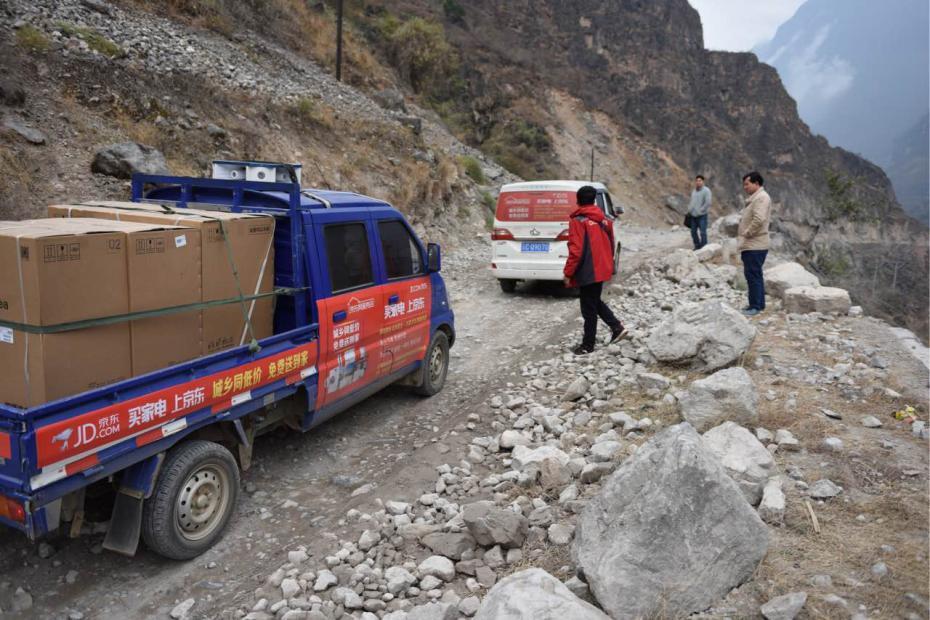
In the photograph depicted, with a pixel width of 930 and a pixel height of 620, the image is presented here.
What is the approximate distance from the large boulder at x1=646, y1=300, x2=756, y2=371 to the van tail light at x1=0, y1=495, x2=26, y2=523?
5.46 meters

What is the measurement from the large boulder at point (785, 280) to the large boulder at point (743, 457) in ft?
18.6

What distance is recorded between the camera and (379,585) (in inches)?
138

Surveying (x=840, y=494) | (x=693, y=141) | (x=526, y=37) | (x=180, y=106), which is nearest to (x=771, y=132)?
(x=693, y=141)

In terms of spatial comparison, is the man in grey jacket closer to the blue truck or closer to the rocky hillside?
the rocky hillside

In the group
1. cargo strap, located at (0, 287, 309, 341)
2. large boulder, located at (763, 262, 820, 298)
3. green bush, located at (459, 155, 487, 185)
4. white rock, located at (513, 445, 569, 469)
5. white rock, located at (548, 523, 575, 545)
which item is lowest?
white rock, located at (548, 523, 575, 545)

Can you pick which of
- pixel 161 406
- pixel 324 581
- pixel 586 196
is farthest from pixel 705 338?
pixel 161 406

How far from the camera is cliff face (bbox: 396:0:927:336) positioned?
4241 centimetres

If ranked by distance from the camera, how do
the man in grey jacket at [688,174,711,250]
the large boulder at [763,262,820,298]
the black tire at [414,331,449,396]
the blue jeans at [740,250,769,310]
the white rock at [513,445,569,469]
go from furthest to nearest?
1. the man in grey jacket at [688,174,711,250]
2. the large boulder at [763,262,820,298]
3. the blue jeans at [740,250,769,310]
4. the black tire at [414,331,449,396]
5. the white rock at [513,445,569,469]

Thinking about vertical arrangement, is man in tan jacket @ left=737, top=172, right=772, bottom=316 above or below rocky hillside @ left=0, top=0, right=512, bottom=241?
below

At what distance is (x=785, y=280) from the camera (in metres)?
9.45

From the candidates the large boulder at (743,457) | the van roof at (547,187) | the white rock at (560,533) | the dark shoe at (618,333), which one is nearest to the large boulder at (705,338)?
the dark shoe at (618,333)

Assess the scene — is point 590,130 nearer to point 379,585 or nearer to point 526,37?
point 526,37

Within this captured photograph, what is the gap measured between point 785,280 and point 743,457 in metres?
6.34

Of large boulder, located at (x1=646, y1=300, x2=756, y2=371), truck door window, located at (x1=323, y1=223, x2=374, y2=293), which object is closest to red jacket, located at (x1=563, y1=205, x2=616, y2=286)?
large boulder, located at (x1=646, y1=300, x2=756, y2=371)
